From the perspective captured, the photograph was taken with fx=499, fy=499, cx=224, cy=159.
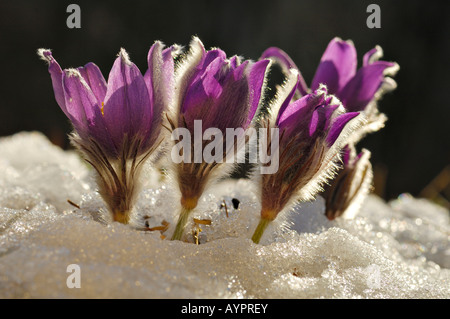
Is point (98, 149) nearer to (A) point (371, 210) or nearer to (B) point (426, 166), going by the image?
(A) point (371, 210)

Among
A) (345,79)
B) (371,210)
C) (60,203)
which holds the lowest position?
(371,210)

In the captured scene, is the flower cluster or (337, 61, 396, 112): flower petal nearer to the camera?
the flower cluster

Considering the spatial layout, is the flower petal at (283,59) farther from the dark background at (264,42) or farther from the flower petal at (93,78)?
the dark background at (264,42)

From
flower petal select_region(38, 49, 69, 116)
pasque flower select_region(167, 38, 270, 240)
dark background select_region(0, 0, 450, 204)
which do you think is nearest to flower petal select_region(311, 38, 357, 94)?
pasque flower select_region(167, 38, 270, 240)

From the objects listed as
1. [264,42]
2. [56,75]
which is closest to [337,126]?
[56,75]

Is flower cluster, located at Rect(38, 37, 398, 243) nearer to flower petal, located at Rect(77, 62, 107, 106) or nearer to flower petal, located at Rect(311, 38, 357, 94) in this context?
flower petal, located at Rect(77, 62, 107, 106)

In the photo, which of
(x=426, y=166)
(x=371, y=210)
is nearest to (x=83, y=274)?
(x=371, y=210)
